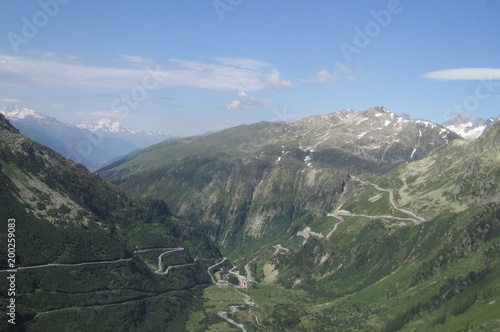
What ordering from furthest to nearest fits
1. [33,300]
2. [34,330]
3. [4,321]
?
[33,300] < [34,330] < [4,321]

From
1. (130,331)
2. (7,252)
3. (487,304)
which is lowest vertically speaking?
(130,331)

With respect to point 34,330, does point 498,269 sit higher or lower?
higher

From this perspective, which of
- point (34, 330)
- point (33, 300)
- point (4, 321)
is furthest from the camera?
point (33, 300)

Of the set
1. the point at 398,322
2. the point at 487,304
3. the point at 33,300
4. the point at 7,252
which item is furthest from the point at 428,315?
the point at 7,252

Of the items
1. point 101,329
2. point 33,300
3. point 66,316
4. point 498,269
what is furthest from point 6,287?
point 498,269

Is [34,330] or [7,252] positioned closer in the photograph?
[34,330]

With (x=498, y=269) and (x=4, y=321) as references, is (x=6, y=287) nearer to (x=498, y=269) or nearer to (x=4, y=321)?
(x=4, y=321)

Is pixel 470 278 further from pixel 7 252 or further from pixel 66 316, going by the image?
pixel 7 252

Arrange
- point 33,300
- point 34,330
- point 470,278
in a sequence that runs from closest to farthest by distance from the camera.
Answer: point 34,330 < point 33,300 < point 470,278

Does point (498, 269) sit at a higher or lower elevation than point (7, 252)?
lower
